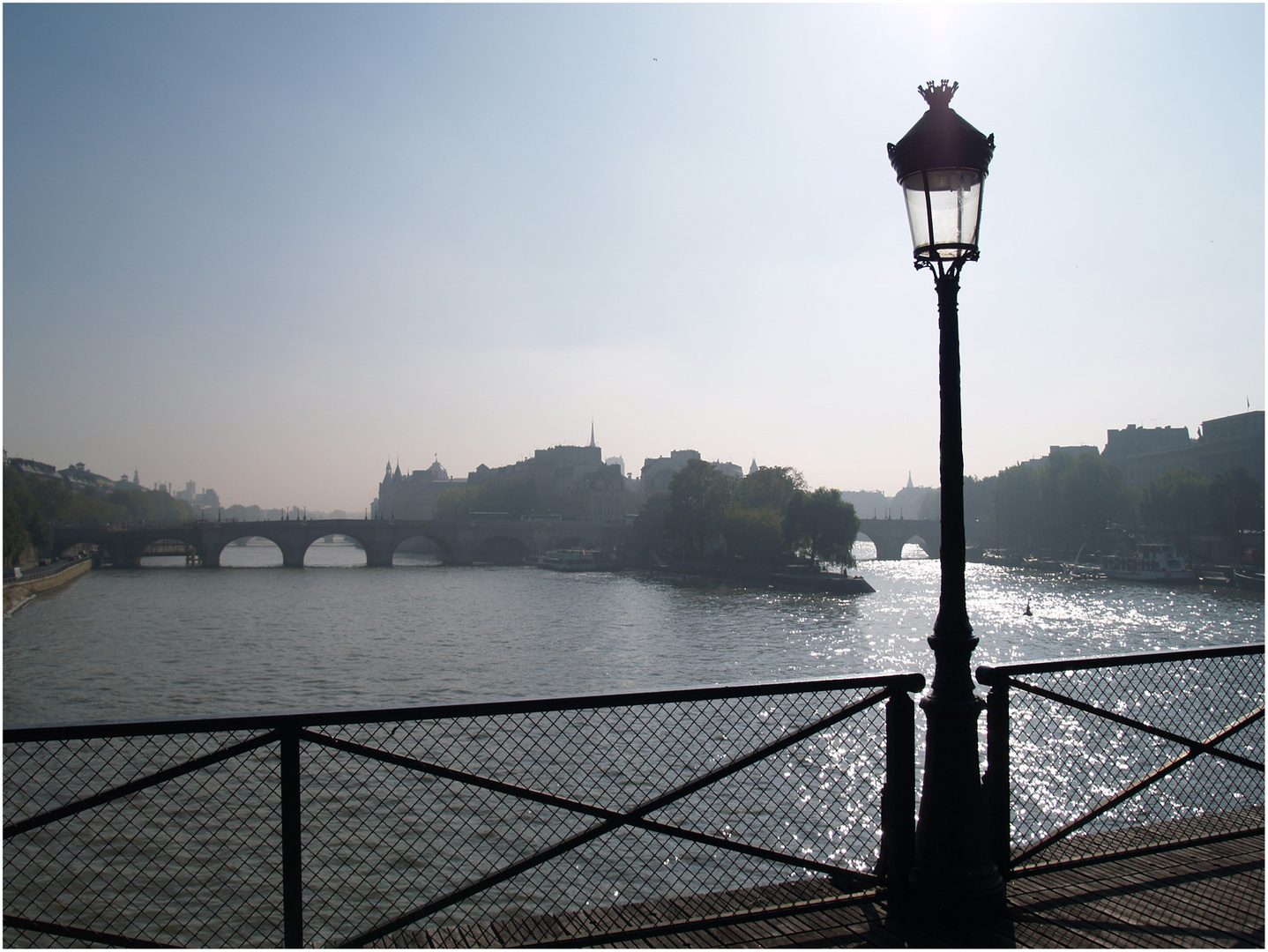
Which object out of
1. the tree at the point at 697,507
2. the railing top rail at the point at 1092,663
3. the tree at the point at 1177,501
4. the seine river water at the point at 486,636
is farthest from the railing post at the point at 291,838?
the tree at the point at 1177,501

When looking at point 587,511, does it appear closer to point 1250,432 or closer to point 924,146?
point 1250,432

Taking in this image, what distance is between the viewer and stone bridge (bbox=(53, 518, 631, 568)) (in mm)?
71125

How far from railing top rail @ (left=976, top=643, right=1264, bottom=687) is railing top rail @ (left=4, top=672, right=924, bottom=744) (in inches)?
15.5

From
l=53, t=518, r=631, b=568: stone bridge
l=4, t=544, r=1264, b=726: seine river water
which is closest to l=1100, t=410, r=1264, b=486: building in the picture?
l=4, t=544, r=1264, b=726: seine river water

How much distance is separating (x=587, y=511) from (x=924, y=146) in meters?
122

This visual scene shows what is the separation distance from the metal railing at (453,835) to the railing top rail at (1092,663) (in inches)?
17.0

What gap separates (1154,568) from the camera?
58.7m

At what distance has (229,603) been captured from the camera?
4300cm

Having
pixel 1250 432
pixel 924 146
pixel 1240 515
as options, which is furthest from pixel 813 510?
pixel 924 146

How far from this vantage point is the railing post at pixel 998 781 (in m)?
4.44

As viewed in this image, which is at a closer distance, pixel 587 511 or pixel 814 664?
pixel 814 664

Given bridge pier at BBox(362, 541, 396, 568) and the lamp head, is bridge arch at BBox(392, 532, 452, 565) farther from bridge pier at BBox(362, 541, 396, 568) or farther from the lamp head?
the lamp head

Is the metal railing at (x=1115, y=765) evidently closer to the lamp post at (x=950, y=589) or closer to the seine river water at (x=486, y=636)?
the lamp post at (x=950, y=589)

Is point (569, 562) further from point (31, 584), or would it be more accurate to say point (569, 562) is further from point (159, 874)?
point (159, 874)
